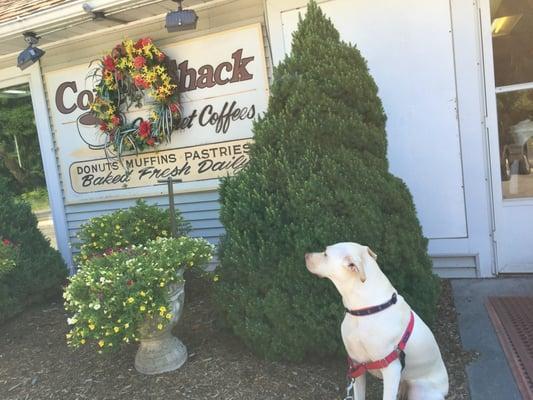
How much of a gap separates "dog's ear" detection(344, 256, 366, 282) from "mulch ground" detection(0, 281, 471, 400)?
1049 millimetres

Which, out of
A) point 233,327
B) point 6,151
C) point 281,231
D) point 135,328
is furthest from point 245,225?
point 6,151

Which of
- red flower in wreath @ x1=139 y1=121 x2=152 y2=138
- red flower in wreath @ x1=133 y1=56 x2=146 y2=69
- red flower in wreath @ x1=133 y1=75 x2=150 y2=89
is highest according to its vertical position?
red flower in wreath @ x1=133 y1=56 x2=146 y2=69

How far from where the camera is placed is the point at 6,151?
7.33m

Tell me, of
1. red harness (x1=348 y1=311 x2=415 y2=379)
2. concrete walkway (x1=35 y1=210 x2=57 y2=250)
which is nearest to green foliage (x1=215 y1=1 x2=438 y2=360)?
red harness (x1=348 y1=311 x2=415 y2=379)

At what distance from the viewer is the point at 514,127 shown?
445 centimetres

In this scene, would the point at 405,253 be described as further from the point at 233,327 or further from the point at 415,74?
the point at 415,74

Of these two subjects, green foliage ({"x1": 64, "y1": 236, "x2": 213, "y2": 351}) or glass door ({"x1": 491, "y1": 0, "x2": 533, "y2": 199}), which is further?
glass door ({"x1": 491, "y1": 0, "x2": 533, "y2": 199})

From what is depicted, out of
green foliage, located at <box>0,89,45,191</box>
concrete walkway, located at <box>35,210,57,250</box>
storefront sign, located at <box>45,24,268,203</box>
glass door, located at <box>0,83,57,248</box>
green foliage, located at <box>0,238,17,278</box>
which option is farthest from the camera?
green foliage, located at <box>0,89,45,191</box>

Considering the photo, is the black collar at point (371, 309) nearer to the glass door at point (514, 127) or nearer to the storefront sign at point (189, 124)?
the glass door at point (514, 127)

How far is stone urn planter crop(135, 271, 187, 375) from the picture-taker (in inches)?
138

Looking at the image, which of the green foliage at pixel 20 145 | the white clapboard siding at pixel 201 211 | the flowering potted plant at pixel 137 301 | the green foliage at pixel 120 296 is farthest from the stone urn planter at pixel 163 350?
the green foliage at pixel 20 145

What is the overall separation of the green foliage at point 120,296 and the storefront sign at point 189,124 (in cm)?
222

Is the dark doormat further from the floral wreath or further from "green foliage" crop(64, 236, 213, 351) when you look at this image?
the floral wreath

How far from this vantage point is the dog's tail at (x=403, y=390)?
2.65 m
